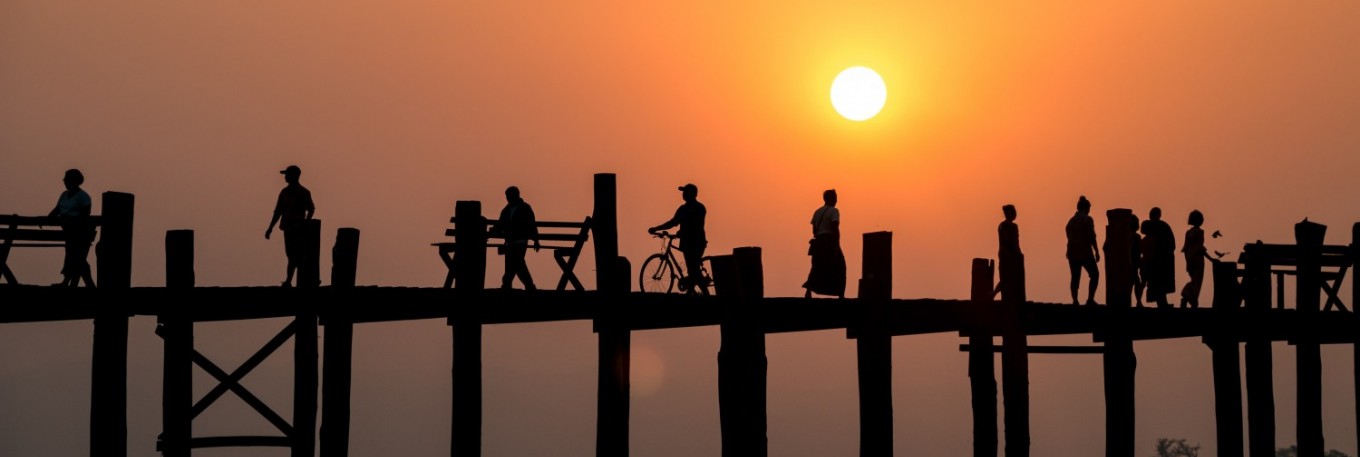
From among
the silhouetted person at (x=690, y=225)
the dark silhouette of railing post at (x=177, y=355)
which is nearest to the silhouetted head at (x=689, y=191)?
the silhouetted person at (x=690, y=225)

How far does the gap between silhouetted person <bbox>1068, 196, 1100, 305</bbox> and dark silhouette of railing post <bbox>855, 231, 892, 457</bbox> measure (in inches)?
175

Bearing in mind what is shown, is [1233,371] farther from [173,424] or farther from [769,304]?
[173,424]

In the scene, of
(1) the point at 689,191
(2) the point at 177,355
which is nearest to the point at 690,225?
(1) the point at 689,191

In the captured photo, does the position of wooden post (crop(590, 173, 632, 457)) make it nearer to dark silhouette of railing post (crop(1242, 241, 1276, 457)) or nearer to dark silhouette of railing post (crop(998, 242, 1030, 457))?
dark silhouette of railing post (crop(998, 242, 1030, 457))

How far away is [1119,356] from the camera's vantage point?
26.0 metres

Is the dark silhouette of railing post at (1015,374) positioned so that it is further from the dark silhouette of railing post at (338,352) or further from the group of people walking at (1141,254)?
the dark silhouette of railing post at (338,352)

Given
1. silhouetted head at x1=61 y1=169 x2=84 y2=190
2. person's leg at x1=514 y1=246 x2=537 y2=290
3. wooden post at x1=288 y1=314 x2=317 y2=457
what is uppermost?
silhouetted head at x1=61 y1=169 x2=84 y2=190

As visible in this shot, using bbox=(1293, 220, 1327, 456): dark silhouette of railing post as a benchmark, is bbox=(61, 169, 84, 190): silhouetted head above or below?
above

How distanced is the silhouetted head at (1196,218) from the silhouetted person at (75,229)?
13.0 metres

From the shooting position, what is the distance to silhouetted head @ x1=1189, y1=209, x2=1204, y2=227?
2778 cm

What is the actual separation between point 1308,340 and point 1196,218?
8.81 ft

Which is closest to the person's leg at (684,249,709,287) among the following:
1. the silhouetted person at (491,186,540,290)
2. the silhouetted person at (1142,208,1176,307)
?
the silhouetted person at (491,186,540,290)

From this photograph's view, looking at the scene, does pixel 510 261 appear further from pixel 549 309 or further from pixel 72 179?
pixel 72 179

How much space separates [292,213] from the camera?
2441 cm
